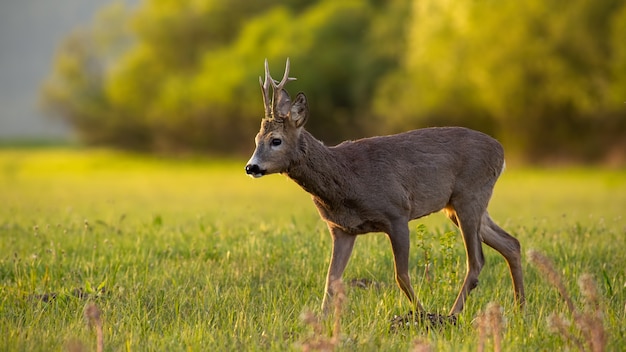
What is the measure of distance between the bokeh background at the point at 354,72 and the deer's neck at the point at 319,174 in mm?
13642

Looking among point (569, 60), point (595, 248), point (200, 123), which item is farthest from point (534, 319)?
point (200, 123)

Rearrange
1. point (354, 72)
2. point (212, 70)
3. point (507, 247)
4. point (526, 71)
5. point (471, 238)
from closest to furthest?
point (471, 238), point (507, 247), point (526, 71), point (354, 72), point (212, 70)

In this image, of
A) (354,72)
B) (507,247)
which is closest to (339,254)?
(507,247)

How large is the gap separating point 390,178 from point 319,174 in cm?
61

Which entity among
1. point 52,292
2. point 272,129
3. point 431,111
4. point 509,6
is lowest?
point 52,292

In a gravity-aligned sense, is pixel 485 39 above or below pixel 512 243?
above

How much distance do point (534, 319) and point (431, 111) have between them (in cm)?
3585

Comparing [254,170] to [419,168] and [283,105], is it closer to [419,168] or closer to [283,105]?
[283,105]

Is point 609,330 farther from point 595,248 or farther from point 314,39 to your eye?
point 314,39

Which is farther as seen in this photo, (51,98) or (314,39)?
(51,98)

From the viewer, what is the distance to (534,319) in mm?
6574

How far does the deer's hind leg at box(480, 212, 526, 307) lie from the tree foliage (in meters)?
25.7

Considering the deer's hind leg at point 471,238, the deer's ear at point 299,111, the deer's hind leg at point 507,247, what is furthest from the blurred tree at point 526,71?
the deer's ear at point 299,111

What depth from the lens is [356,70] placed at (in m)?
50.8
